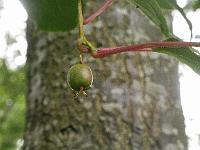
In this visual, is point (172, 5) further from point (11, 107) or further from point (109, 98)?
point (11, 107)

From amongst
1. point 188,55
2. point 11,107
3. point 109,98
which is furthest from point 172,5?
point 11,107

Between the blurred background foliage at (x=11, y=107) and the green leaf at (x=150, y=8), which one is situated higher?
the green leaf at (x=150, y=8)

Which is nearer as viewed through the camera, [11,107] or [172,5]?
[172,5]

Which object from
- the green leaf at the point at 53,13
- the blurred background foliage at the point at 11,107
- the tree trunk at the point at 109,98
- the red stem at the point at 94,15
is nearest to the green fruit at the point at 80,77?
the red stem at the point at 94,15

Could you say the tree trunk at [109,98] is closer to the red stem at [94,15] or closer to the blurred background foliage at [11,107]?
the red stem at [94,15]

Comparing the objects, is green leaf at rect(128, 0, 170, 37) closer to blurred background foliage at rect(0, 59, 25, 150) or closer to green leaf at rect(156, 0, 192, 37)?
green leaf at rect(156, 0, 192, 37)

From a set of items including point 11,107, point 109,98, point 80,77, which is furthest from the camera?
point 11,107

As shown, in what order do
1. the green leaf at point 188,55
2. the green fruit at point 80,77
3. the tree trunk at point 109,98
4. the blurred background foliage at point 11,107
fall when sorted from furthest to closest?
1. the blurred background foliage at point 11,107
2. the tree trunk at point 109,98
3. the green leaf at point 188,55
4. the green fruit at point 80,77

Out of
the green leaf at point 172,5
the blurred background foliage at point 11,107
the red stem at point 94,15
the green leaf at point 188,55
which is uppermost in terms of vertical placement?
the green leaf at point 172,5
